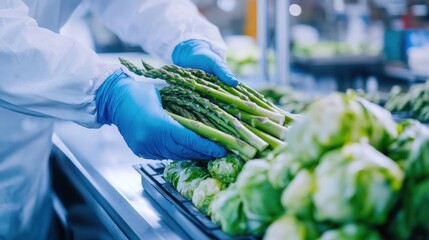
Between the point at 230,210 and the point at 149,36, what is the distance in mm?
1303

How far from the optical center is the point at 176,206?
1.28m

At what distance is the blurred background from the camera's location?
3928 mm

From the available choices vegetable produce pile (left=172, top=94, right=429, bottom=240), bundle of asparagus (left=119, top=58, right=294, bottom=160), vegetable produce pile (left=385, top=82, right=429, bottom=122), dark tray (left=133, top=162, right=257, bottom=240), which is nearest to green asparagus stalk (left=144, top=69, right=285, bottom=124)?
bundle of asparagus (left=119, top=58, right=294, bottom=160)

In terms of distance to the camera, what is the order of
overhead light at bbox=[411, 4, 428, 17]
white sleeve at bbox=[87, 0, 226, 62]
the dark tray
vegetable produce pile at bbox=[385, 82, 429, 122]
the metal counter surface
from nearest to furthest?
the dark tray < the metal counter surface < white sleeve at bbox=[87, 0, 226, 62] < vegetable produce pile at bbox=[385, 82, 429, 122] < overhead light at bbox=[411, 4, 428, 17]

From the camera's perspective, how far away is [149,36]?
7.18 feet

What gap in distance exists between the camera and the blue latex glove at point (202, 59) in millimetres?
1657

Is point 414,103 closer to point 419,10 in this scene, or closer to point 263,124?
point 263,124

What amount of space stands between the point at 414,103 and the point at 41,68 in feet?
6.42

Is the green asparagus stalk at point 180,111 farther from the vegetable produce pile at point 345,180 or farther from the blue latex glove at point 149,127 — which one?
the vegetable produce pile at point 345,180

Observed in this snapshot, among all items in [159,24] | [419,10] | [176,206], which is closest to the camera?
[176,206]

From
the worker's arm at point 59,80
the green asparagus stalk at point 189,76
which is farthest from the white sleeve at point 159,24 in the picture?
the worker's arm at point 59,80

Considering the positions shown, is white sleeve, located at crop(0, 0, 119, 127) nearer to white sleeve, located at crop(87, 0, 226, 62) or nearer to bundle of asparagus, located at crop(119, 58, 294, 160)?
bundle of asparagus, located at crop(119, 58, 294, 160)

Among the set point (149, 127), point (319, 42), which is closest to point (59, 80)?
point (149, 127)

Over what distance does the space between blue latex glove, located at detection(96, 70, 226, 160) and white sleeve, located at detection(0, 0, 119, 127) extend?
0.09m
